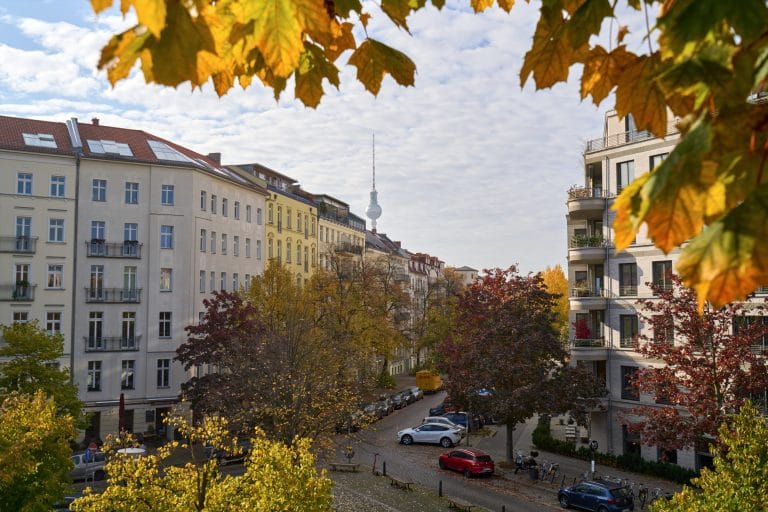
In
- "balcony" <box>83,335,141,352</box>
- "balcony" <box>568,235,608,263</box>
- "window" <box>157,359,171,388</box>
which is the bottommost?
"window" <box>157,359,171,388</box>

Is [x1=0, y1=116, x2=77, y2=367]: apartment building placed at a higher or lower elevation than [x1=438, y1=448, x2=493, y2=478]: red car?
higher

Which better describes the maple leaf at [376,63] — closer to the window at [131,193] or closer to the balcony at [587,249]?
the balcony at [587,249]

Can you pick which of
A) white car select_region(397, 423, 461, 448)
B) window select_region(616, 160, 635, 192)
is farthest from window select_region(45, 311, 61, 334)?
window select_region(616, 160, 635, 192)

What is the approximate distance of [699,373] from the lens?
23.8m

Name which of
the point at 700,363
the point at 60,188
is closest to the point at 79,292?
the point at 60,188

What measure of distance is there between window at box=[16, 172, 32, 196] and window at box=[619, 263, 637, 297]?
108 feet

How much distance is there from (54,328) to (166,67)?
1615 inches

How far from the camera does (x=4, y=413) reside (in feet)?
63.4

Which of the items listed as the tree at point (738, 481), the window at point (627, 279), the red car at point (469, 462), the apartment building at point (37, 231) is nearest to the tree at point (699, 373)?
the window at point (627, 279)

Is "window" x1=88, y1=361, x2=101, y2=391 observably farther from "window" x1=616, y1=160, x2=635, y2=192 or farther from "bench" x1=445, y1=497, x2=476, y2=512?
"window" x1=616, y1=160, x2=635, y2=192

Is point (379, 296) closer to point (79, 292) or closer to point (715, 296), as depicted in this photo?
point (79, 292)

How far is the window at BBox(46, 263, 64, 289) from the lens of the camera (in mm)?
38281

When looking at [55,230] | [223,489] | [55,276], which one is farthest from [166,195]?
[223,489]

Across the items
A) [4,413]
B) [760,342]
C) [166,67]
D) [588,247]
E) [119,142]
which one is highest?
[119,142]
